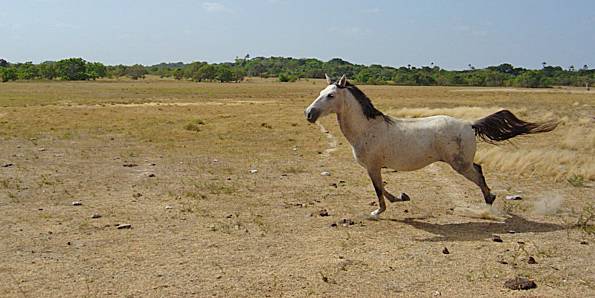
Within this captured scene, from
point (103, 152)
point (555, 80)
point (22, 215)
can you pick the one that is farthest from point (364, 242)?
point (555, 80)

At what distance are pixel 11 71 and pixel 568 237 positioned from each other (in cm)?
12477

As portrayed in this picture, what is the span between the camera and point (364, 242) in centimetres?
838

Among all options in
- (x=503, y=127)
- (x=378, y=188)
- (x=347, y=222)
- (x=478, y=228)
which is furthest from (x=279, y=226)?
(x=503, y=127)

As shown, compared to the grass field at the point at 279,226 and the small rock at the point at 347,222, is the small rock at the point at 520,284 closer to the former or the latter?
the grass field at the point at 279,226

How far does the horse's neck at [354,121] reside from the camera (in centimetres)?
1027

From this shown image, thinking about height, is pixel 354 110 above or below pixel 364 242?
above

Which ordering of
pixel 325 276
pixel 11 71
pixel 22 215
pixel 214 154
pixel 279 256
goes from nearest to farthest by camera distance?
1. pixel 325 276
2. pixel 279 256
3. pixel 22 215
4. pixel 214 154
5. pixel 11 71

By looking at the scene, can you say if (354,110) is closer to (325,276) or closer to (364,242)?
(364,242)

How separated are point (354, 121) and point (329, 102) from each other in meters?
0.54

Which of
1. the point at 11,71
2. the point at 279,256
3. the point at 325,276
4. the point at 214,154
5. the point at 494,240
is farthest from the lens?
the point at 11,71

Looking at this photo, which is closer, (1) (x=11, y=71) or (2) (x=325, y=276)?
(2) (x=325, y=276)

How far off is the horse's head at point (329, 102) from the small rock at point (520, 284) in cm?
450

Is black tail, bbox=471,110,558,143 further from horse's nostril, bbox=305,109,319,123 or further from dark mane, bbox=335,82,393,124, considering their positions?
horse's nostril, bbox=305,109,319,123

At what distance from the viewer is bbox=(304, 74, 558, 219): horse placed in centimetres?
996
